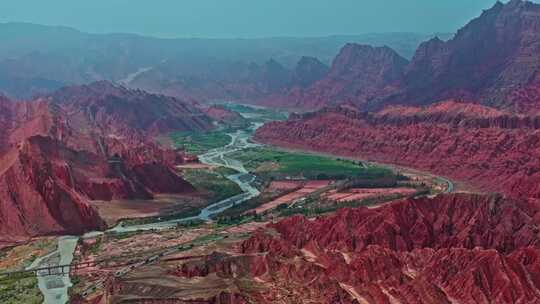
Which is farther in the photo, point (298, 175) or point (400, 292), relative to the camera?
point (298, 175)

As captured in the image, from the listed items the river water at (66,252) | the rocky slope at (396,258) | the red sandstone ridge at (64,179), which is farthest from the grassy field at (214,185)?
the rocky slope at (396,258)

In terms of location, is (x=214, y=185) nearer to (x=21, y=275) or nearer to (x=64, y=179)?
(x=64, y=179)

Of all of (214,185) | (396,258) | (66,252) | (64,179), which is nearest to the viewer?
(396,258)

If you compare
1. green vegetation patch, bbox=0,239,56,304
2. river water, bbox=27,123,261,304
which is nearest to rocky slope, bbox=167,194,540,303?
river water, bbox=27,123,261,304

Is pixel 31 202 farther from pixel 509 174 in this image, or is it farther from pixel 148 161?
pixel 509 174

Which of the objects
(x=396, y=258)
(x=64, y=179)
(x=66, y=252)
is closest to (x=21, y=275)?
(x=66, y=252)

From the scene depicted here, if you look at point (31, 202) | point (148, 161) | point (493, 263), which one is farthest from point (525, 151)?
point (31, 202)
